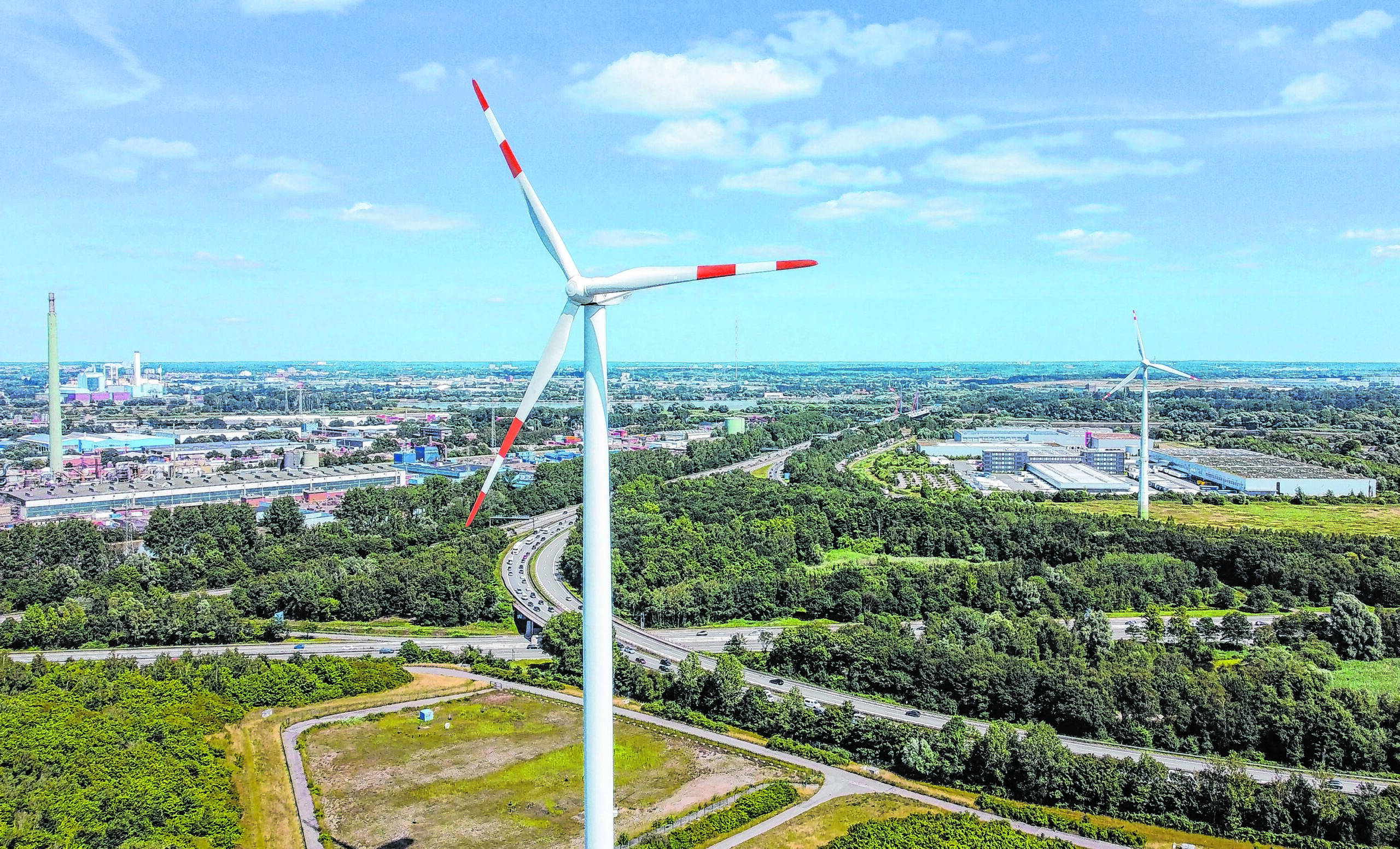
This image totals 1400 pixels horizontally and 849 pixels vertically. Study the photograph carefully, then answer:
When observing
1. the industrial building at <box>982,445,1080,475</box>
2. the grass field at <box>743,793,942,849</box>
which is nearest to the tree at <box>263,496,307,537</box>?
the grass field at <box>743,793,942,849</box>

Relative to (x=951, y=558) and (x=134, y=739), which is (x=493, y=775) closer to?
(x=134, y=739)

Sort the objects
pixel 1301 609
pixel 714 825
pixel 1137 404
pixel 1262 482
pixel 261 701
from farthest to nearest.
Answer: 1. pixel 1137 404
2. pixel 1262 482
3. pixel 1301 609
4. pixel 261 701
5. pixel 714 825

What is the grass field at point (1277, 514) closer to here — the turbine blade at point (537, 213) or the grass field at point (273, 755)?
the grass field at point (273, 755)

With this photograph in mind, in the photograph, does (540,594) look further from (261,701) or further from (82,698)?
(82,698)

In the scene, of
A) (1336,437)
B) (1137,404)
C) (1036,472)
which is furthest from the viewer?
(1137,404)

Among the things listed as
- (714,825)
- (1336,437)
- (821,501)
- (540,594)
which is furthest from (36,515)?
(1336,437)

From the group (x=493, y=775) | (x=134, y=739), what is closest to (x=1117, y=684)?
(x=493, y=775)

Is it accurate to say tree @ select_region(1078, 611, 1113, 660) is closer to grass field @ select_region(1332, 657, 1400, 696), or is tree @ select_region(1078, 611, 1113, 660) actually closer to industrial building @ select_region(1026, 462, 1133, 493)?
grass field @ select_region(1332, 657, 1400, 696)

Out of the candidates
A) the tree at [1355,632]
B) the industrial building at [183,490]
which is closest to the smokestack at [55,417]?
the industrial building at [183,490]
